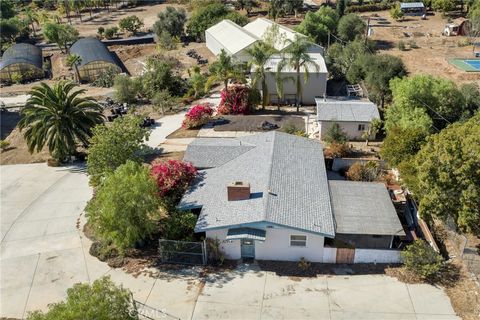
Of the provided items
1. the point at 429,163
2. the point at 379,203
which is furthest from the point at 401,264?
the point at 429,163

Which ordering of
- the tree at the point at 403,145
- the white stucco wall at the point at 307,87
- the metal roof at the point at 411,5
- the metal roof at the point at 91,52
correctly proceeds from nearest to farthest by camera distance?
the tree at the point at 403,145 < the white stucco wall at the point at 307,87 < the metal roof at the point at 91,52 < the metal roof at the point at 411,5

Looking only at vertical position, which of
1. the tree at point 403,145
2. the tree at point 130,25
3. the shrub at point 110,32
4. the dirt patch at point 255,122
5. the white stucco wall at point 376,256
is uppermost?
the tree at point 130,25

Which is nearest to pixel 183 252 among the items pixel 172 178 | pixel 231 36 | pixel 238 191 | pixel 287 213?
pixel 238 191

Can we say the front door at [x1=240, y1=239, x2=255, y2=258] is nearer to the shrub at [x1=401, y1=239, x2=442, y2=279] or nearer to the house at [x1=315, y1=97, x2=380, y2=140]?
the shrub at [x1=401, y1=239, x2=442, y2=279]

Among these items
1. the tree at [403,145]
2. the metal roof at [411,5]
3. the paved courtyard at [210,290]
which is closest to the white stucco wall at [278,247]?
the paved courtyard at [210,290]

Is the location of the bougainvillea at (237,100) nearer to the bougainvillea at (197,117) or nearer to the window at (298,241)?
the bougainvillea at (197,117)

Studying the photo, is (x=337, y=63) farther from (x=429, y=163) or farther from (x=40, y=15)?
(x=40, y=15)

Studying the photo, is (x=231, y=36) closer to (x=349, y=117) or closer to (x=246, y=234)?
(x=349, y=117)

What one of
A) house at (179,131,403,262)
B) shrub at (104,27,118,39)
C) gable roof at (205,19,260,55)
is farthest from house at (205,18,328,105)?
shrub at (104,27,118,39)
